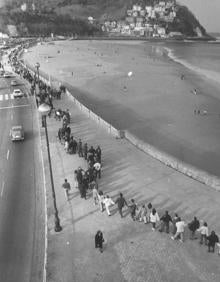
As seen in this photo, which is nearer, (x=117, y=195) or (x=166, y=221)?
(x=166, y=221)

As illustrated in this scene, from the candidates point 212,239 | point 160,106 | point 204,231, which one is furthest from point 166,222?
point 160,106

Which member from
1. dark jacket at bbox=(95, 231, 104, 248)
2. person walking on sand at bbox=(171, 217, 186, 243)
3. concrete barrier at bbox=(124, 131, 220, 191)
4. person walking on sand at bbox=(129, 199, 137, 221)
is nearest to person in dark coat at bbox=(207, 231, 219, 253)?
person walking on sand at bbox=(171, 217, 186, 243)

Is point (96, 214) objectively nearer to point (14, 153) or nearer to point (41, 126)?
point (14, 153)

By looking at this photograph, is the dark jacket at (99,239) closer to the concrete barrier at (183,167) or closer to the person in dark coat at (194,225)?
the person in dark coat at (194,225)

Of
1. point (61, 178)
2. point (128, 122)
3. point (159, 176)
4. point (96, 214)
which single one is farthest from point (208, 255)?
point (128, 122)

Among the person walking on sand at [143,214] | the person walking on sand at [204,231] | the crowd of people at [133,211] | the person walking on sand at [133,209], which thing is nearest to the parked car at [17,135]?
the crowd of people at [133,211]

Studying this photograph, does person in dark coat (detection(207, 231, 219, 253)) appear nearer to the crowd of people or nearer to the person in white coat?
the crowd of people

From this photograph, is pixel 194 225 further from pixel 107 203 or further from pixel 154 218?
pixel 107 203
